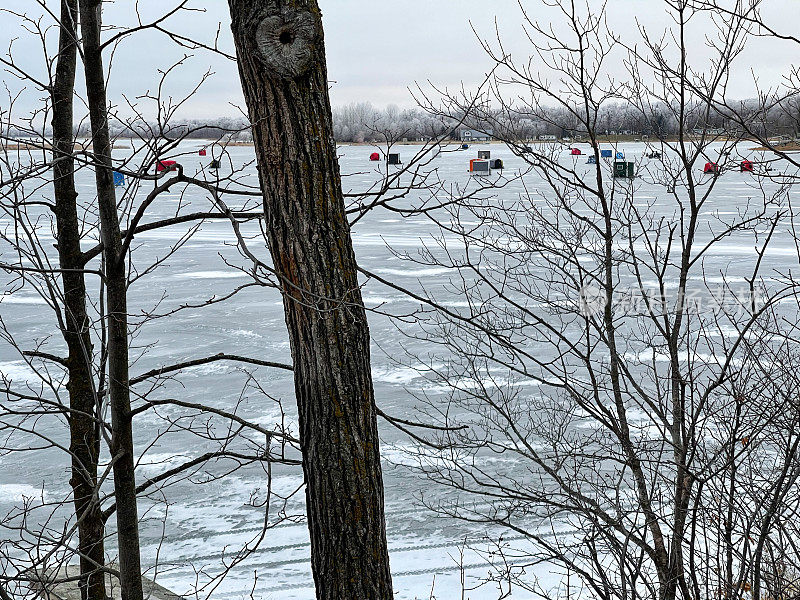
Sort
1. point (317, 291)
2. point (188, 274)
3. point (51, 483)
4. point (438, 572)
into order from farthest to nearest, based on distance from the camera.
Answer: point (188, 274) → point (51, 483) → point (438, 572) → point (317, 291)

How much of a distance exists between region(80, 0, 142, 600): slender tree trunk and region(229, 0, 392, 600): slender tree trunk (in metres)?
0.92

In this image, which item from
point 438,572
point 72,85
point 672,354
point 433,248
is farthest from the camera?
point 433,248

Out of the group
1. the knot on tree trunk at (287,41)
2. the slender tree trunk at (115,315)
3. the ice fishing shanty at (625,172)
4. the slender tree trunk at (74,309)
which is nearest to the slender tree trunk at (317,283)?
the knot on tree trunk at (287,41)

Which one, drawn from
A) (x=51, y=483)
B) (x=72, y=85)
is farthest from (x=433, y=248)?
(x=72, y=85)

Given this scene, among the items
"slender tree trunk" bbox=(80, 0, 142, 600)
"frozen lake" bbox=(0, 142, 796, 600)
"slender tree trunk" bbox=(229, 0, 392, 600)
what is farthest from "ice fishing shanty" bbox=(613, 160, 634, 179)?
"slender tree trunk" bbox=(80, 0, 142, 600)

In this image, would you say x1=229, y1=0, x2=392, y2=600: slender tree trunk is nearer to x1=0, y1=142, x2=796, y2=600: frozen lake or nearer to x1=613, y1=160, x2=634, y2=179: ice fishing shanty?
x1=0, y1=142, x2=796, y2=600: frozen lake

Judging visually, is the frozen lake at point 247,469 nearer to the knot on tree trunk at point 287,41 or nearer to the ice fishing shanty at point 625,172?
the ice fishing shanty at point 625,172

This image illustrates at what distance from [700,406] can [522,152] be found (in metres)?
1.97

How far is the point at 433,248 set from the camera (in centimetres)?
1848

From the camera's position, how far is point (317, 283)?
122 inches

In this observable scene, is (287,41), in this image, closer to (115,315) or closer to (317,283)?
A: (317,283)

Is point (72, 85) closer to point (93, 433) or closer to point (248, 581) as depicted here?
point (93, 433)

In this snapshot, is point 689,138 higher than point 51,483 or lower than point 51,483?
higher

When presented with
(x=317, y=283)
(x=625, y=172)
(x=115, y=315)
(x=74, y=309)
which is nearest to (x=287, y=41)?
(x=317, y=283)
